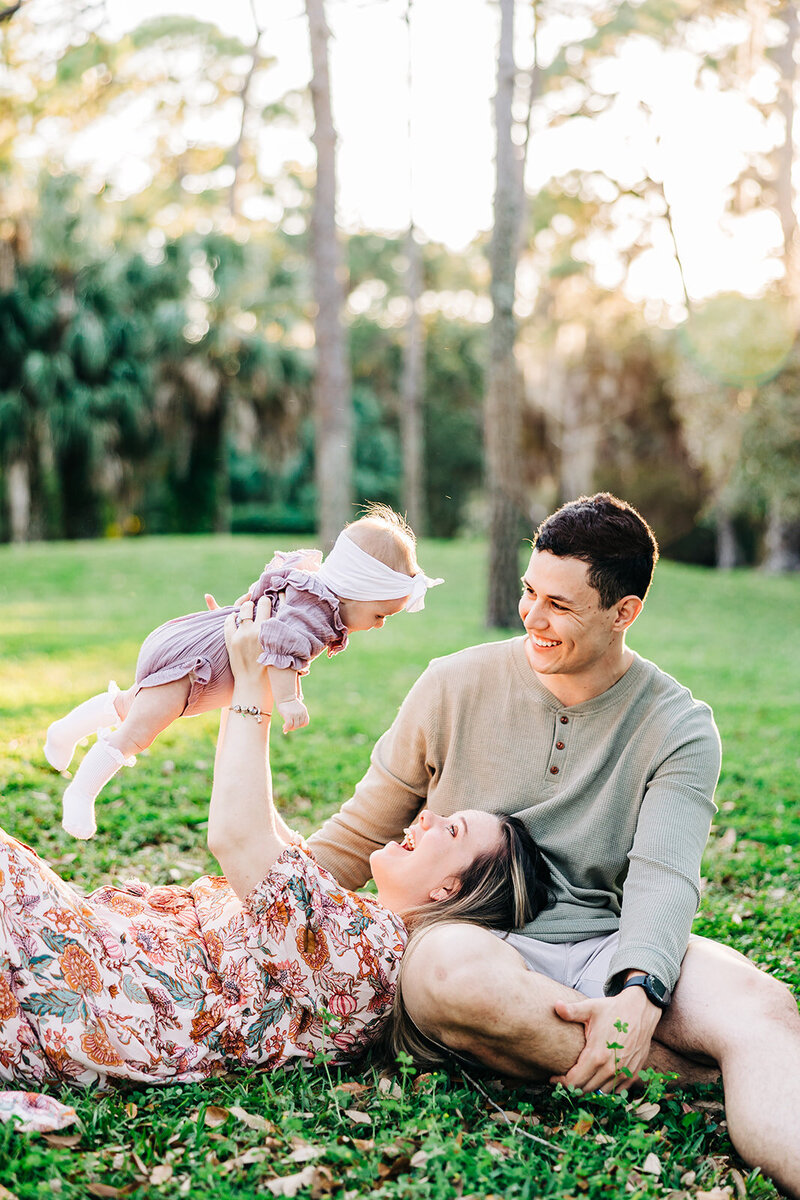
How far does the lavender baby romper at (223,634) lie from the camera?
10.4 ft

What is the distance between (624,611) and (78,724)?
5.77ft

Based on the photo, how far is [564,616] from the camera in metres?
3.18

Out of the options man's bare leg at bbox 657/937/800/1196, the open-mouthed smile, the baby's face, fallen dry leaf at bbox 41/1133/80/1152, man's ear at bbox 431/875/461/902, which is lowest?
fallen dry leaf at bbox 41/1133/80/1152

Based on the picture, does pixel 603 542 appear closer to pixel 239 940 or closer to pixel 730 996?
pixel 730 996

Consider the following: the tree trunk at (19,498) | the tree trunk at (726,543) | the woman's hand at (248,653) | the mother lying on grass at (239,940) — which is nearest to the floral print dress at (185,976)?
the mother lying on grass at (239,940)

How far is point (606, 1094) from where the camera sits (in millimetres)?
2832

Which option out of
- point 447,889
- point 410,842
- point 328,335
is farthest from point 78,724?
point 328,335

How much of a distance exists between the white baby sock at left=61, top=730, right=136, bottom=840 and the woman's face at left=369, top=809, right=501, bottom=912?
0.83m

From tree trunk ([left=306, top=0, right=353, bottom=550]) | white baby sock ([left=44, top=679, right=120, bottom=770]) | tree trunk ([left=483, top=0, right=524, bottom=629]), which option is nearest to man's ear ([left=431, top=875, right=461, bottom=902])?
white baby sock ([left=44, top=679, right=120, bottom=770])

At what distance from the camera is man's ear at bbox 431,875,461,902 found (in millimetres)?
3086

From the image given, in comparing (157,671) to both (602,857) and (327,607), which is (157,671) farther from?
(602,857)

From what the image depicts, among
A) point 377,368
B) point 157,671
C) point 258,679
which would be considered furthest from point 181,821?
point 377,368

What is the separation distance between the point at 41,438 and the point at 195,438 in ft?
10.7

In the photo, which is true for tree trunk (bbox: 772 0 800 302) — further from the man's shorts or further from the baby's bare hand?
the baby's bare hand
